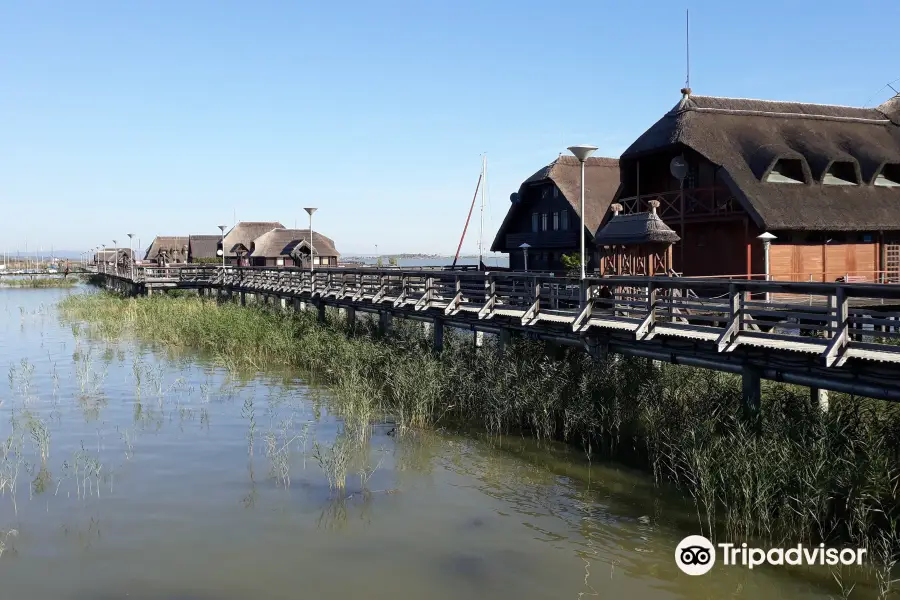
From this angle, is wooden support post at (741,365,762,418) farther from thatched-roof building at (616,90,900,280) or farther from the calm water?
thatched-roof building at (616,90,900,280)

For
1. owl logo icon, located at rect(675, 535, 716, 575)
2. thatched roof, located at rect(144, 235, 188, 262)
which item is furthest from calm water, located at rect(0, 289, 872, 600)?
thatched roof, located at rect(144, 235, 188, 262)

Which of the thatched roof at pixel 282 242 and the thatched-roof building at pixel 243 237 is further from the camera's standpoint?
the thatched-roof building at pixel 243 237

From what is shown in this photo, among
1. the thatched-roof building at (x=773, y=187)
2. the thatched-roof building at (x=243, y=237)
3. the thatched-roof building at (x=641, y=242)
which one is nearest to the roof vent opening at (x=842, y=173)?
the thatched-roof building at (x=773, y=187)

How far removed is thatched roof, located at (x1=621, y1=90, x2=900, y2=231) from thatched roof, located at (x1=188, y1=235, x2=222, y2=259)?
6241 centimetres

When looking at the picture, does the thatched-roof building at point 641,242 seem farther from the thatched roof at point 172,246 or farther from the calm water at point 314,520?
the thatched roof at point 172,246

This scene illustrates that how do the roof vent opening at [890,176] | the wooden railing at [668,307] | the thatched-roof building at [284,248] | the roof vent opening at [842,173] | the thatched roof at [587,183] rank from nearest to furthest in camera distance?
the wooden railing at [668,307] < the roof vent opening at [842,173] < the roof vent opening at [890,176] < the thatched roof at [587,183] < the thatched-roof building at [284,248]

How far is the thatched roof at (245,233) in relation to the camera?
240 ft

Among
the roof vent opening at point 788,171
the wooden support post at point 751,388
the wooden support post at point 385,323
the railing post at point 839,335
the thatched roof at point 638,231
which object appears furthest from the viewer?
the roof vent opening at point 788,171

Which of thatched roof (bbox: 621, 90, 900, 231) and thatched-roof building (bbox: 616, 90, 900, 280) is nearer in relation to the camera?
thatched roof (bbox: 621, 90, 900, 231)

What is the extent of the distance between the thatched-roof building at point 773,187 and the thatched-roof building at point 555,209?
8709 millimetres

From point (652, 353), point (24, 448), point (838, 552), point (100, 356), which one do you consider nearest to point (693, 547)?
point (838, 552)

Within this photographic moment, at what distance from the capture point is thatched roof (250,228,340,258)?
66.1 meters

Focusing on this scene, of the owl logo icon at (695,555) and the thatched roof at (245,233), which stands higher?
the thatched roof at (245,233)

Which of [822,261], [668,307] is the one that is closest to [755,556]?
[668,307]
